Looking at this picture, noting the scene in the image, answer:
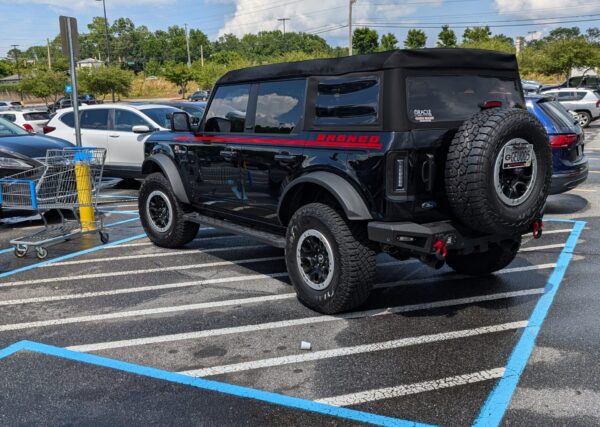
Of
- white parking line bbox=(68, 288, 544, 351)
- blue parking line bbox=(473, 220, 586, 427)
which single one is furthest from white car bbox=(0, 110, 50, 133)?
blue parking line bbox=(473, 220, 586, 427)

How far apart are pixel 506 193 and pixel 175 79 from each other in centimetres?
6533

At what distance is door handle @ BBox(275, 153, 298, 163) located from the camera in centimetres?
504

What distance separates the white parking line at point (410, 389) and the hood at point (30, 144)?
23.0 feet

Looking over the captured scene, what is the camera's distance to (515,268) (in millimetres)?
6066

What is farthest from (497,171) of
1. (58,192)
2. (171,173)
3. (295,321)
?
(58,192)

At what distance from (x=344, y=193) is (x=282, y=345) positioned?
3.99 ft

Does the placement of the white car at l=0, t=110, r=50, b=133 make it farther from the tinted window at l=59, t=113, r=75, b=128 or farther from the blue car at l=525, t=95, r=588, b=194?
the blue car at l=525, t=95, r=588, b=194

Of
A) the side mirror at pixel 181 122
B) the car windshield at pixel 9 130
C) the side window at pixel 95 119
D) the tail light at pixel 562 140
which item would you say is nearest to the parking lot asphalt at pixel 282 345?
the side mirror at pixel 181 122

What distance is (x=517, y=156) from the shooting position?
436cm

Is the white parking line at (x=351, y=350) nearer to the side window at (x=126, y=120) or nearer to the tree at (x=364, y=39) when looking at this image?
the side window at (x=126, y=120)

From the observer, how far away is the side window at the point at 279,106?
5.16 m

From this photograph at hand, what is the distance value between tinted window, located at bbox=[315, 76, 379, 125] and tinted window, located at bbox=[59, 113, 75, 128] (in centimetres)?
924

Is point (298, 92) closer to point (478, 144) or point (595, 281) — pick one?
point (478, 144)

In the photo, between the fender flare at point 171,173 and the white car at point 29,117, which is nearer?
the fender flare at point 171,173
